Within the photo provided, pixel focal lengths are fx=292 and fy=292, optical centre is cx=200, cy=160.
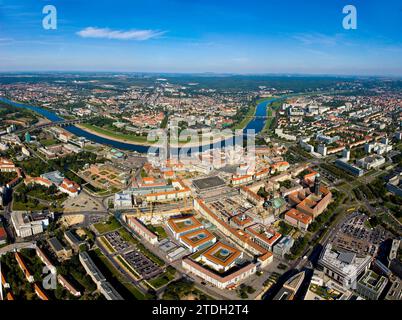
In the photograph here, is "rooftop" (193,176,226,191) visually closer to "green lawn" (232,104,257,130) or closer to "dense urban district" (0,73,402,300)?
"dense urban district" (0,73,402,300)

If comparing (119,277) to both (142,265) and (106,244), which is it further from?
(106,244)

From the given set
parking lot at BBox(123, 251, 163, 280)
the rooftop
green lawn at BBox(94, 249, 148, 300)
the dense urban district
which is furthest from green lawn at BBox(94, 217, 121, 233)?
the rooftop

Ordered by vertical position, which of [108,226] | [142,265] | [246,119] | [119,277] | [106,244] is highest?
[246,119]

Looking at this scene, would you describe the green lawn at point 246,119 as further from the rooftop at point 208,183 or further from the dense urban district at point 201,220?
the rooftop at point 208,183

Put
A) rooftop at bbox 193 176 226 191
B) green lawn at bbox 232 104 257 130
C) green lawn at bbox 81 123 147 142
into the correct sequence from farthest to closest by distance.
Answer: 1. green lawn at bbox 232 104 257 130
2. green lawn at bbox 81 123 147 142
3. rooftop at bbox 193 176 226 191

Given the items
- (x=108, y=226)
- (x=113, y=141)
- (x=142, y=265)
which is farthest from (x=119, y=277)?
(x=113, y=141)

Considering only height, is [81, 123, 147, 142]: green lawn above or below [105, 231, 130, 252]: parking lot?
above

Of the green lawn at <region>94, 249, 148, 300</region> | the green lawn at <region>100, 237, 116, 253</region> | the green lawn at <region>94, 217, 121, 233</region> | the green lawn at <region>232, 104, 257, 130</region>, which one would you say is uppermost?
the green lawn at <region>232, 104, 257, 130</region>

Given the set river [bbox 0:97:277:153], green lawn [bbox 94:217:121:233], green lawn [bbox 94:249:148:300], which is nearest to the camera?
green lawn [bbox 94:249:148:300]

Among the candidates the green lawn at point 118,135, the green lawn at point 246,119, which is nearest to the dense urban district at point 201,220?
the green lawn at point 118,135
